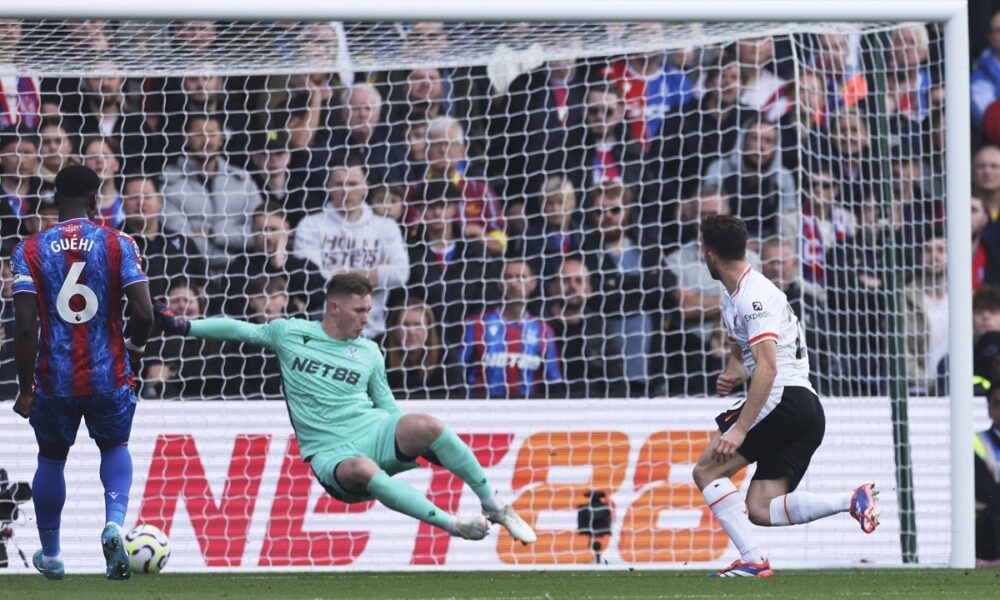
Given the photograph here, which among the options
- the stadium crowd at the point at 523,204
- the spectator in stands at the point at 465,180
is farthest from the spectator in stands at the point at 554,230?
the spectator in stands at the point at 465,180

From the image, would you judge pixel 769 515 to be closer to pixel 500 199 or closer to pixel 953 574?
pixel 953 574

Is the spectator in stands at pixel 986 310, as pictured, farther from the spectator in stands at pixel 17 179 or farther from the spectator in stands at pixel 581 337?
the spectator in stands at pixel 17 179

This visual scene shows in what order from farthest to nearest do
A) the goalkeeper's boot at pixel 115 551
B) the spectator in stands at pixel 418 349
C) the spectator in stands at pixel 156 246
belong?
the spectator in stands at pixel 418 349 → the spectator in stands at pixel 156 246 → the goalkeeper's boot at pixel 115 551

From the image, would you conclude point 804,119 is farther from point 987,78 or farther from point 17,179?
point 17,179

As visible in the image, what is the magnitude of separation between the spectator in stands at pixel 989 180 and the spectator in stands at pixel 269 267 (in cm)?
456

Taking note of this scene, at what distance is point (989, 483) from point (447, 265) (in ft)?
11.9

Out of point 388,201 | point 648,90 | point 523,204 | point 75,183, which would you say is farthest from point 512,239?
point 75,183

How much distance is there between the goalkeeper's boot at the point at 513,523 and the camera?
7.34 metres

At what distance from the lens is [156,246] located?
9.39 meters

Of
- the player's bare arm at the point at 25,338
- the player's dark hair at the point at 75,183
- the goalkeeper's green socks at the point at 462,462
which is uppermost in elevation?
the player's dark hair at the point at 75,183

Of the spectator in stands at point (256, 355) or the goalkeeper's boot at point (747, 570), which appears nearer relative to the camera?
the goalkeeper's boot at point (747, 570)

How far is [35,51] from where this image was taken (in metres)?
8.84

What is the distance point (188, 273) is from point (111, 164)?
0.86m

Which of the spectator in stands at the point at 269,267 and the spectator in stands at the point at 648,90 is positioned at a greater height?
the spectator in stands at the point at 648,90
